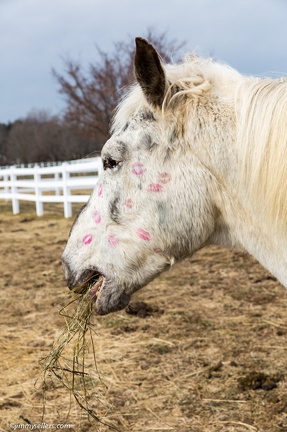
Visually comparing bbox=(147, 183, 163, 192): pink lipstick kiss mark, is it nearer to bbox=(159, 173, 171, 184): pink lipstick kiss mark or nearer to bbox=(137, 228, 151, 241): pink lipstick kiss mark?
bbox=(159, 173, 171, 184): pink lipstick kiss mark

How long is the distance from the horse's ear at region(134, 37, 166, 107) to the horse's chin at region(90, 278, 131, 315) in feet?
2.58

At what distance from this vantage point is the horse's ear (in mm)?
1933

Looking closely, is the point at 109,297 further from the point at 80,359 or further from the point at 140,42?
the point at 80,359

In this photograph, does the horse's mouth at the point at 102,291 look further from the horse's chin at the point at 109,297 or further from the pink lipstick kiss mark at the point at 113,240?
the pink lipstick kiss mark at the point at 113,240

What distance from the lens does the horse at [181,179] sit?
196cm

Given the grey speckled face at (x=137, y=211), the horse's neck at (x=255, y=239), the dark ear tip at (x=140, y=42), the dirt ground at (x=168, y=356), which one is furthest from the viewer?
the dirt ground at (x=168, y=356)

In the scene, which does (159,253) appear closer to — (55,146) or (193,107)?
(193,107)

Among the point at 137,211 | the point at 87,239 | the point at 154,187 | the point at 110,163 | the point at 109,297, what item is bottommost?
the point at 109,297

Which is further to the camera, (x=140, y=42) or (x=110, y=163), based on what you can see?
(x=110, y=163)

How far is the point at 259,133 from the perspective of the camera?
1943 mm

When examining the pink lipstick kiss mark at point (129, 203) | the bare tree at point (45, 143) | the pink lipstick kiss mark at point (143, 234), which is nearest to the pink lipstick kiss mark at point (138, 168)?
the pink lipstick kiss mark at point (129, 203)

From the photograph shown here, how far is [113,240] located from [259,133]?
0.75 meters

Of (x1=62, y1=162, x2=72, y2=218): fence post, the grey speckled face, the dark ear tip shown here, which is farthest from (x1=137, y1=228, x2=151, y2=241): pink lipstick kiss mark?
(x1=62, y1=162, x2=72, y2=218): fence post

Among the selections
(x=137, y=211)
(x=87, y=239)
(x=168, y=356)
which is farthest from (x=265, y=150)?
(x=168, y=356)
